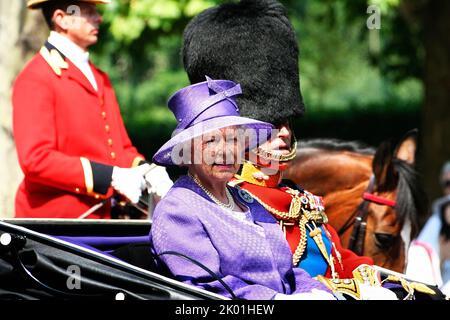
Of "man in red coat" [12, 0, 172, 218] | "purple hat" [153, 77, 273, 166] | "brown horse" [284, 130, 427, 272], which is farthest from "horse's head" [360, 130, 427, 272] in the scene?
"purple hat" [153, 77, 273, 166]

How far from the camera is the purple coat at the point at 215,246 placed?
3.12 m

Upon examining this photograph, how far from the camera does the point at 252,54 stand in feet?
13.6

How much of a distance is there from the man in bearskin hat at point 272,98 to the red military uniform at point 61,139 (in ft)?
2.28

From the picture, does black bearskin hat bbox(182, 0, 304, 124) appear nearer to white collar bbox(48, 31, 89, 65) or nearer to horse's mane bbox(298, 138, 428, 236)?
white collar bbox(48, 31, 89, 65)

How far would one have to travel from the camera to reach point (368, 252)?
491 centimetres

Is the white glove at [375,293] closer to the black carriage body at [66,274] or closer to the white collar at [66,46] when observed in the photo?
the black carriage body at [66,274]

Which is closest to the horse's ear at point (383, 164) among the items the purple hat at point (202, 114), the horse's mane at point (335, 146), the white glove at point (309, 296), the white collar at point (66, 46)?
the horse's mane at point (335, 146)

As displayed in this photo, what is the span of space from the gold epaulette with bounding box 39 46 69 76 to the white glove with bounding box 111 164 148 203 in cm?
56

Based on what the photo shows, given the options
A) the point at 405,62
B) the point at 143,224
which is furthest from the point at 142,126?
the point at 143,224

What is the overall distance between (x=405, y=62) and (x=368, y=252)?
31.4 feet

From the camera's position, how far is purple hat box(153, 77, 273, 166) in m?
3.22

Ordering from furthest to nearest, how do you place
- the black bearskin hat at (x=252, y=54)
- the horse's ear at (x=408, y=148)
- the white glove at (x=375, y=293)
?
the horse's ear at (x=408, y=148)
the black bearskin hat at (x=252, y=54)
the white glove at (x=375, y=293)

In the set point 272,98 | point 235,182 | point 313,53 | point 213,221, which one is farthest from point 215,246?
point 313,53

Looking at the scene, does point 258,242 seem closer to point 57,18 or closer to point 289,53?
point 289,53
